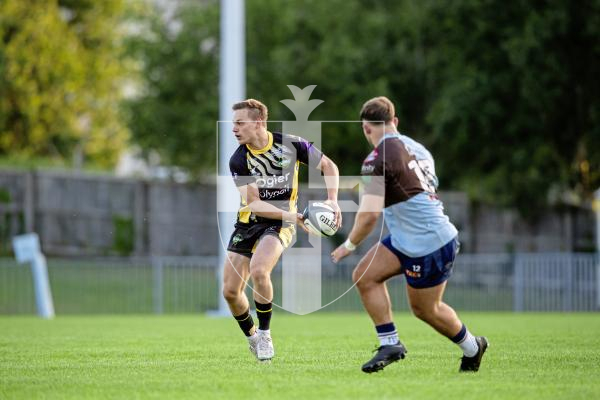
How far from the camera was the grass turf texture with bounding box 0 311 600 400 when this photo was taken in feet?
24.7

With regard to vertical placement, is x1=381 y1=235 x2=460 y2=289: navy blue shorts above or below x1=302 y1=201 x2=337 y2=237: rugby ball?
below

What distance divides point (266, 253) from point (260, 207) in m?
0.42

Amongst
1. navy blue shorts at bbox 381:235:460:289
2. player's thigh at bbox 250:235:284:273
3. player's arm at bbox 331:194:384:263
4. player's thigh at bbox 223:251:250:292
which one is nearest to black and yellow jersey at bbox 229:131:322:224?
player's thigh at bbox 250:235:284:273

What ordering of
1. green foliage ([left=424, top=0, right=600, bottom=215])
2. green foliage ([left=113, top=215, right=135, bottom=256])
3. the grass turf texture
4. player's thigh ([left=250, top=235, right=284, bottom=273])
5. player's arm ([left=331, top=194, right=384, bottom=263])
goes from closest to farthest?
the grass turf texture < player's arm ([left=331, top=194, right=384, bottom=263]) < player's thigh ([left=250, top=235, right=284, bottom=273]) < green foliage ([left=424, top=0, right=600, bottom=215]) < green foliage ([left=113, top=215, right=135, bottom=256])

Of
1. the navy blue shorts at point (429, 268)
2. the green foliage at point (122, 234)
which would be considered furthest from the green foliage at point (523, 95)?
the navy blue shorts at point (429, 268)

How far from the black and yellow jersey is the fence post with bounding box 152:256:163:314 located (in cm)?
1480

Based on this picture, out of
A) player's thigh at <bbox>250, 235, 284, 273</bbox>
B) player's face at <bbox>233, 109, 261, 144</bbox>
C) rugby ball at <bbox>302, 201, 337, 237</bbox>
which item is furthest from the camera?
player's face at <bbox>233, 109, 261, 144</bbox>

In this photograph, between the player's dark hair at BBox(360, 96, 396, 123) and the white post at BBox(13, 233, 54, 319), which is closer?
the player's dark hair at BBox(360, 96, 396, 123)

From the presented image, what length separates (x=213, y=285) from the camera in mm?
25578

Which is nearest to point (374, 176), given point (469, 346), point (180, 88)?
point (469, 346)

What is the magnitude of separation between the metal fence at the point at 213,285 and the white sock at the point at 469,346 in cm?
1438

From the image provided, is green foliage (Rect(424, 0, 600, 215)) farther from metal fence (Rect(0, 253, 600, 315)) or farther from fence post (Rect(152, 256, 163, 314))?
fence post (Rect(152, 256, 163, 314))

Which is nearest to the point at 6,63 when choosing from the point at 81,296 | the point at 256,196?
the point at 81,296

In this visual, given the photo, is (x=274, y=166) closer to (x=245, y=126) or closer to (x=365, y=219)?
(x=245, y=126)
